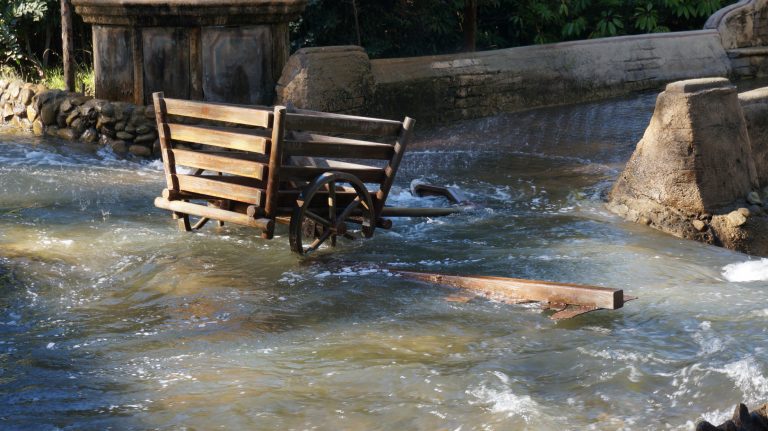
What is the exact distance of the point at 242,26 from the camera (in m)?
11.5

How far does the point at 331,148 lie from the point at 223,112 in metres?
0.82

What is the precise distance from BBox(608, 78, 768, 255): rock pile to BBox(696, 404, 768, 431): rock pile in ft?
13.5

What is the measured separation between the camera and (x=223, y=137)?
23.6 ft

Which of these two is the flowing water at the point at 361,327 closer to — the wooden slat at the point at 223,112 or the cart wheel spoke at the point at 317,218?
the cart wheel spoke at the point at 317,218

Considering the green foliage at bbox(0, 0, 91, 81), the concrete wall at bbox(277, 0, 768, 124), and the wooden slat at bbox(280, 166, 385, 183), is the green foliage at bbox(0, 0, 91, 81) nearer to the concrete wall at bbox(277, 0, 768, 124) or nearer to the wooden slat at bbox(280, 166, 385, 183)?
the concrete wall at bbox(277, 0, 768, 124)

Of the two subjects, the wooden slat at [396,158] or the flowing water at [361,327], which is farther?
the wooden slat at [396,158]

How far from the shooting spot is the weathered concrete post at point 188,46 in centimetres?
1118

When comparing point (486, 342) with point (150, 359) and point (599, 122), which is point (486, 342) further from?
point (599, 122)

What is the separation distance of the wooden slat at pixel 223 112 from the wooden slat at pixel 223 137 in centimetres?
9

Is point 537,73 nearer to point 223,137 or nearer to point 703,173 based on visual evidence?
point 703,173

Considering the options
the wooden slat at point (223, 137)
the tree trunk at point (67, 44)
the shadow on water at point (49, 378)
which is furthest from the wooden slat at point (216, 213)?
the tree trunk at point (67, 44)

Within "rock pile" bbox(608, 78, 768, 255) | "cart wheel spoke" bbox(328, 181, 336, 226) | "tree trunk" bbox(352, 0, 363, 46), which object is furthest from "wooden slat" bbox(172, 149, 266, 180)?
"tree trunk" bbox(352, 0, 363, 46)

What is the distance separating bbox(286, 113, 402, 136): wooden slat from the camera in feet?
23.2

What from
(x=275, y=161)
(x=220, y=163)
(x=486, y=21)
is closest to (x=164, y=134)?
(x=220, y=163)
